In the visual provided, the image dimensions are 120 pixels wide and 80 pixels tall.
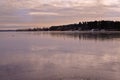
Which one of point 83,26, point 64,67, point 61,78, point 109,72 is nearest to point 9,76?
point 61,78

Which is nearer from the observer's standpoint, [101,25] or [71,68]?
[71,68]

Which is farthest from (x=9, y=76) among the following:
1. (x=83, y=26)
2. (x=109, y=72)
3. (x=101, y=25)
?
(x=83, y=26)

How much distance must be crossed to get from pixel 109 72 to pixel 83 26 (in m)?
140

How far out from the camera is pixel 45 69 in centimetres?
1280

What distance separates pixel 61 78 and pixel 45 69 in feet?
7.48

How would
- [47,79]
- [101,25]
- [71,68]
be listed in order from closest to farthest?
[47,79] < [71,68] < [101,25]

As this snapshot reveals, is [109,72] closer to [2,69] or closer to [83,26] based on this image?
[2,69]

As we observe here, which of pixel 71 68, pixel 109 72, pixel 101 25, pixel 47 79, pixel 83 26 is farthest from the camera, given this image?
pixel 83 26

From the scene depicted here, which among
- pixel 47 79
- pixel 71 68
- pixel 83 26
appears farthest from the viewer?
pixel 83 26

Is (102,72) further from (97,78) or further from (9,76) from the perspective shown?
(9,76)

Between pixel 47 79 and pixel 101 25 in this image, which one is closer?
pixel 47 79

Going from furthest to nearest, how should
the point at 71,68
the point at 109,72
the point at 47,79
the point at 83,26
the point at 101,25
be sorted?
the point at 83,26, the point at 101,25, the point at 71,68, the point at 109,72, the point at 47,79

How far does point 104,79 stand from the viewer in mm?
10633

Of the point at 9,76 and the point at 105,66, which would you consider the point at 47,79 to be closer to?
the point at 9,76
